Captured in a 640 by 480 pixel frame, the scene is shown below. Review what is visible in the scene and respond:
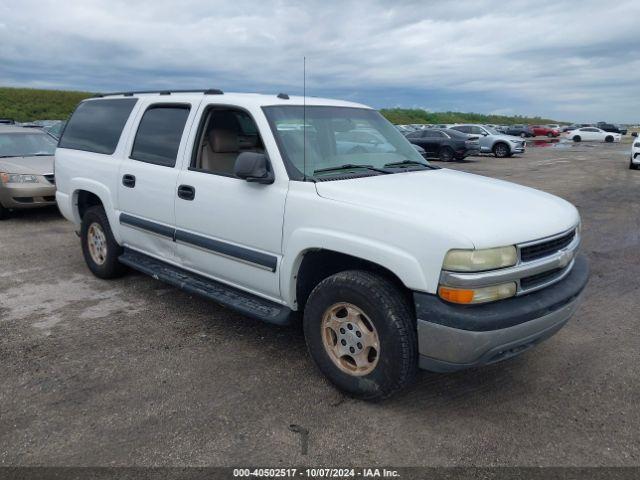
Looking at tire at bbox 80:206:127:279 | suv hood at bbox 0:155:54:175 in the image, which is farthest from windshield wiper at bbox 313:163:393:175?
suv hood at bbox 0:155:54:175

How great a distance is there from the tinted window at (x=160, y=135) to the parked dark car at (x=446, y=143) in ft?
61.6

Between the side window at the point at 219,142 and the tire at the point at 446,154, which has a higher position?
the side window at the point at 219,142

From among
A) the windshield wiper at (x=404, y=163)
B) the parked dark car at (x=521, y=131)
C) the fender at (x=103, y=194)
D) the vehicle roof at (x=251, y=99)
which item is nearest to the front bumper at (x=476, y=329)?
the windshield wiper at (x=404, y=163)

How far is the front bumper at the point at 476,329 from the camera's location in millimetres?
2826

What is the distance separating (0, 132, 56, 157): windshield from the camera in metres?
9.64

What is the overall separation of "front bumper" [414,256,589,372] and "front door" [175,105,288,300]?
1.18 metres

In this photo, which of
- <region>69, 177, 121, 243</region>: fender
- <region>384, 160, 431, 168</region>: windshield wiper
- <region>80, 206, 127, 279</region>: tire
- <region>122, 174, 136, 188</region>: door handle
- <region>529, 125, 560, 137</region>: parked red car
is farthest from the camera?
<region>529, 125, 560, 137</region>: parked red car

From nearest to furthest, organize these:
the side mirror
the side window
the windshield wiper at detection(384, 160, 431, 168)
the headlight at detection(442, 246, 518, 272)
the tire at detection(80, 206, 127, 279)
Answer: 1. the headlight at detection(442, 246, 518, 272)
2. the side mirror
3. the windshield wiper at detection(384, 160, 431, 168)
4. the side window
5. the tire at detection(80, 206, 127, 279)

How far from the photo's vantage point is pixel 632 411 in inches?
128

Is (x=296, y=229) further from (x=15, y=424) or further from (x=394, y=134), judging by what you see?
(x=15, y=424)

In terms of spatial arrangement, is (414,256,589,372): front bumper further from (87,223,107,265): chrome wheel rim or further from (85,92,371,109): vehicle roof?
(87,223,107,265): chrome wheel rim

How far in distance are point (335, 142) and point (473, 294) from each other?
1726 mm

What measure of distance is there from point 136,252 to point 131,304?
19.8 inches

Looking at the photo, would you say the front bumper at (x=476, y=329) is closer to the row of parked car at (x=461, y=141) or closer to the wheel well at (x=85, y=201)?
the wheel well at (x=85, y=201)
